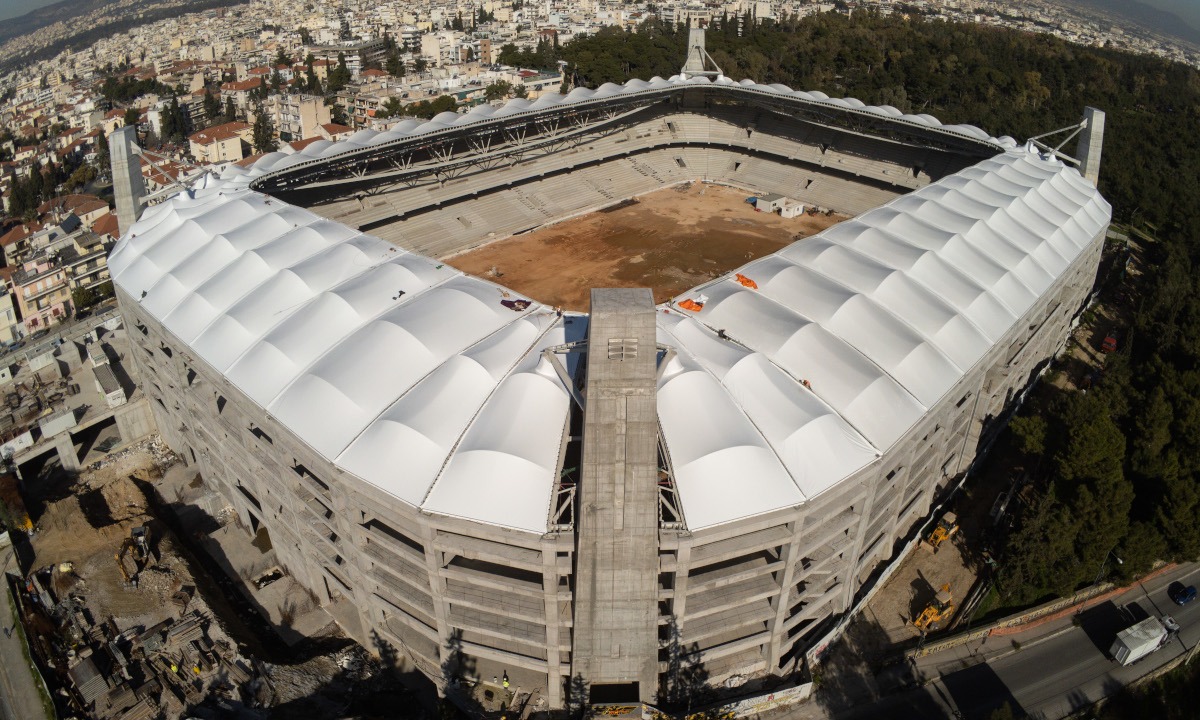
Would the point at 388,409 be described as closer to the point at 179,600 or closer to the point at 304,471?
the point at 304,471

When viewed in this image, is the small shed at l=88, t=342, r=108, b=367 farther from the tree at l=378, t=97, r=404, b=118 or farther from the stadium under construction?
the tree at l=378, t=97, r=404, b=118

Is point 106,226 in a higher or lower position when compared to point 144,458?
higher

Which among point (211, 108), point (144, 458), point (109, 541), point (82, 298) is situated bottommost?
point (82, 298)

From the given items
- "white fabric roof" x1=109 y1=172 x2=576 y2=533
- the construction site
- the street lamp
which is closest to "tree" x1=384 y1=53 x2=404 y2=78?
"white fabric roof" x1=109 y1=172 x2=576 y2=533

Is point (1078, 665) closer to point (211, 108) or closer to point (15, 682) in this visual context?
point (15, 682)

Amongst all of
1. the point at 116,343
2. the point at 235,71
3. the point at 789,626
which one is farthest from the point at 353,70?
the point at 789,626

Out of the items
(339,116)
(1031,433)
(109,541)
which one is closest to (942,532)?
(1031,433)
